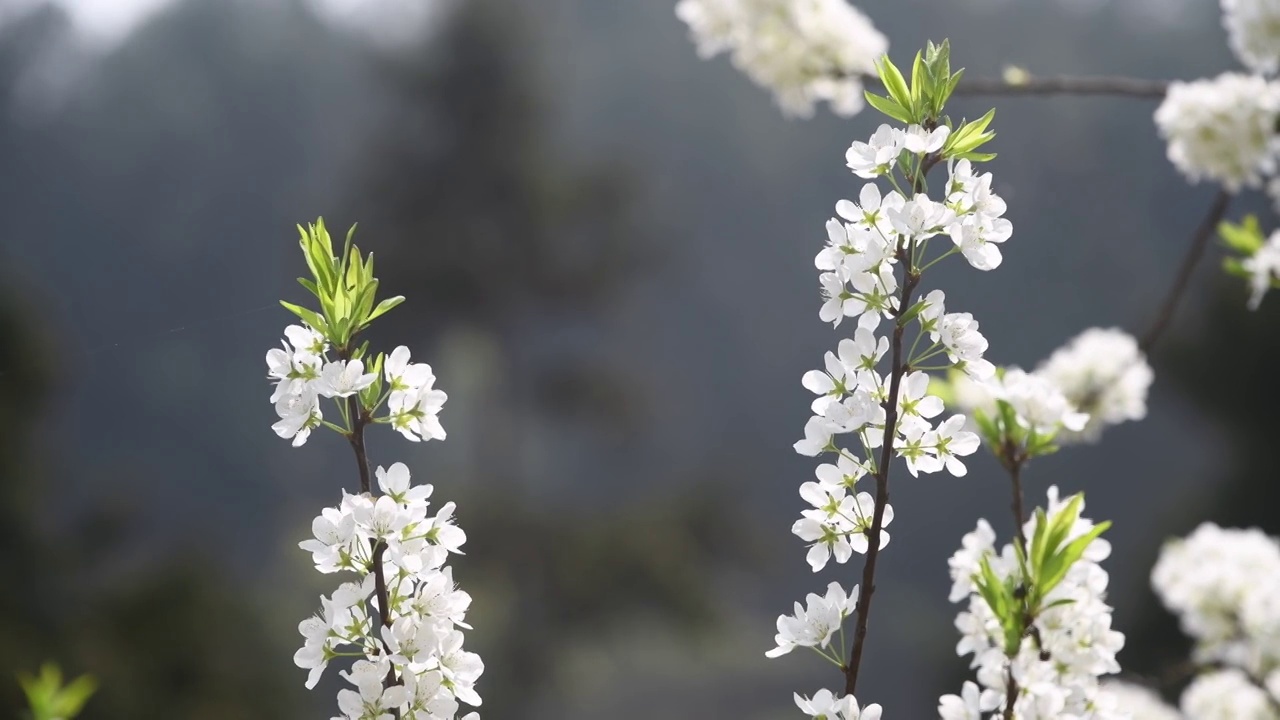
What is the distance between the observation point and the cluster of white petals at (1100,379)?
123 centimetres

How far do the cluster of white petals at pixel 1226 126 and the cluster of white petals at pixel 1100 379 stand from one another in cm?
20

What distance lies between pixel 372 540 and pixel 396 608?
2 centimetres

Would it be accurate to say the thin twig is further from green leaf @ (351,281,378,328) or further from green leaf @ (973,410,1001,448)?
green leaf @ (351,281,378,328)

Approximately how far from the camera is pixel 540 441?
9.48 metres

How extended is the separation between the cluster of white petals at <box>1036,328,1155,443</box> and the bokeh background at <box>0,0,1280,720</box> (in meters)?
4.97

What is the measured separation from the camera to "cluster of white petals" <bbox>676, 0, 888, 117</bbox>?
4.28 feet

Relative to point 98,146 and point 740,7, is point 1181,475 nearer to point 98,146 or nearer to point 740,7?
point 740,7

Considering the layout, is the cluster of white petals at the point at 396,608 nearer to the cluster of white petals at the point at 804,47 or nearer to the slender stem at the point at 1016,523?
the slender stem at the point at 1016,523

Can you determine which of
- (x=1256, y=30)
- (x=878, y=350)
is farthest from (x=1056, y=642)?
(x=1256, y=30)

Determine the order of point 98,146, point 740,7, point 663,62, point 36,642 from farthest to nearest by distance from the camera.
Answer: point 663,62 < point 98,146 < point 36,642 < point 740,7

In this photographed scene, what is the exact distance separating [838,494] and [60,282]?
1025cm

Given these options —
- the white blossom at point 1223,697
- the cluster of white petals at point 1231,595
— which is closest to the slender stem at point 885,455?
the cluster of white petals at point 1231,595

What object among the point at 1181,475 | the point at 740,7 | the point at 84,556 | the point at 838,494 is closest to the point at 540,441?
the point at 84,556

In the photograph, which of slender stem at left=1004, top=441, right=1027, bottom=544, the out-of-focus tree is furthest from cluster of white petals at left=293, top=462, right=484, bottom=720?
the out-of-focus tree
